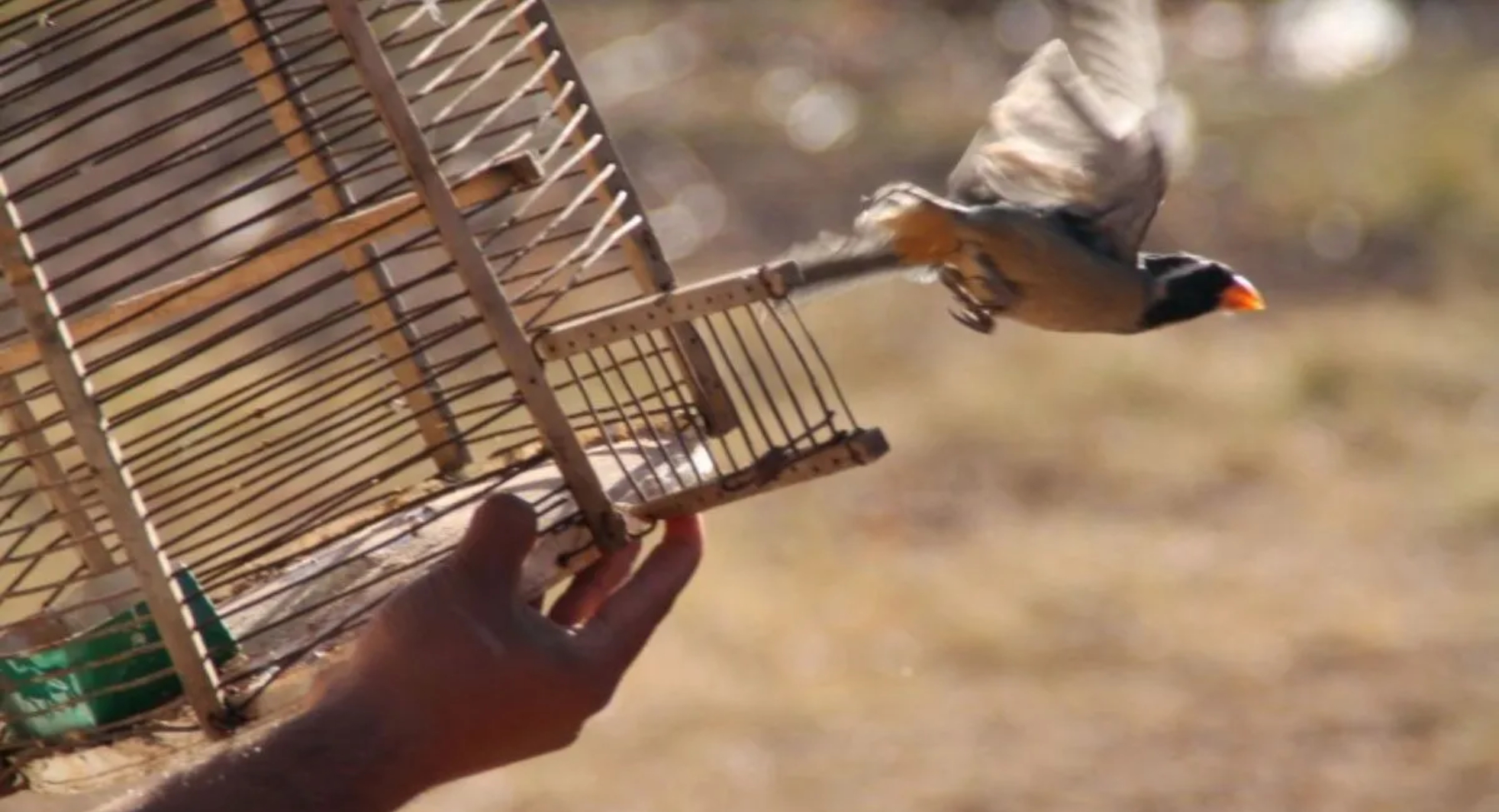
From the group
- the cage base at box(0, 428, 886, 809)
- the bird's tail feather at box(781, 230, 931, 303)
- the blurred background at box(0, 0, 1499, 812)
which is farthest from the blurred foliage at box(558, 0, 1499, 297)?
the cage base at box(0, 428, 886, 809)

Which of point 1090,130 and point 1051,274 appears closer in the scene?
point 1090,130

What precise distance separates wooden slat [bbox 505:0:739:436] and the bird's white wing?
0.52 metres

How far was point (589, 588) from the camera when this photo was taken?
2.36 meters

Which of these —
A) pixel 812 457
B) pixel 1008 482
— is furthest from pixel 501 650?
pixel 1008 482

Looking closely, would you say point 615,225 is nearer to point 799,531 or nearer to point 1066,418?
point 799,531

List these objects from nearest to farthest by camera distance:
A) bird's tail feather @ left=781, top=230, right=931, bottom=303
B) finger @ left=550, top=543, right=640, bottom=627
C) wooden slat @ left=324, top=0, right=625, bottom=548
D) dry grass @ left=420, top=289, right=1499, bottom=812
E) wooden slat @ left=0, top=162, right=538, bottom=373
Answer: wooden slat @ left=324, top=0, right=625, bottom=548 < finger @ left=550, top=543, right=640, bottom=627 < wooden slat @ left=0, top=162, right=538, bottom=373 < bird's tail feather @ left=781, top=230, right=931, bottom=303 < dry grass @ left=420, top=289, right=1499, bottom=812

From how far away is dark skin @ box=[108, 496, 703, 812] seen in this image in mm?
2023

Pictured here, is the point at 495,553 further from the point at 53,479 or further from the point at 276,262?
the point at 53,479

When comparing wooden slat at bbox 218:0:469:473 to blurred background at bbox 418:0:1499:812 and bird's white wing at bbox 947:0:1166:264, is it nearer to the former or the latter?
bird's white wing at bbox 947:0:1166:264

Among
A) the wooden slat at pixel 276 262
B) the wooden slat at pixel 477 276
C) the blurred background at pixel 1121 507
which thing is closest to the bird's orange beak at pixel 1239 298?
the blurred background at pixel 1121 507

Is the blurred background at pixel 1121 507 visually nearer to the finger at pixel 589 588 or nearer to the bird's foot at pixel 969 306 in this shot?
the bird's foot at pixel 969 306

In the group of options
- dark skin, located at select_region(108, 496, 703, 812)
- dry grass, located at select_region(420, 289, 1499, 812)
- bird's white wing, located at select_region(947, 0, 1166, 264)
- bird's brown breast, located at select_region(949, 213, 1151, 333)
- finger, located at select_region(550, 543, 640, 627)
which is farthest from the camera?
dry grass, located at select_region(420, 289, 1499, 812)

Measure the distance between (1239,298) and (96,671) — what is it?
1.79 meters

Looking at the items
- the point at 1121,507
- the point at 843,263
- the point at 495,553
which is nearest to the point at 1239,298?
the point at 843,263
